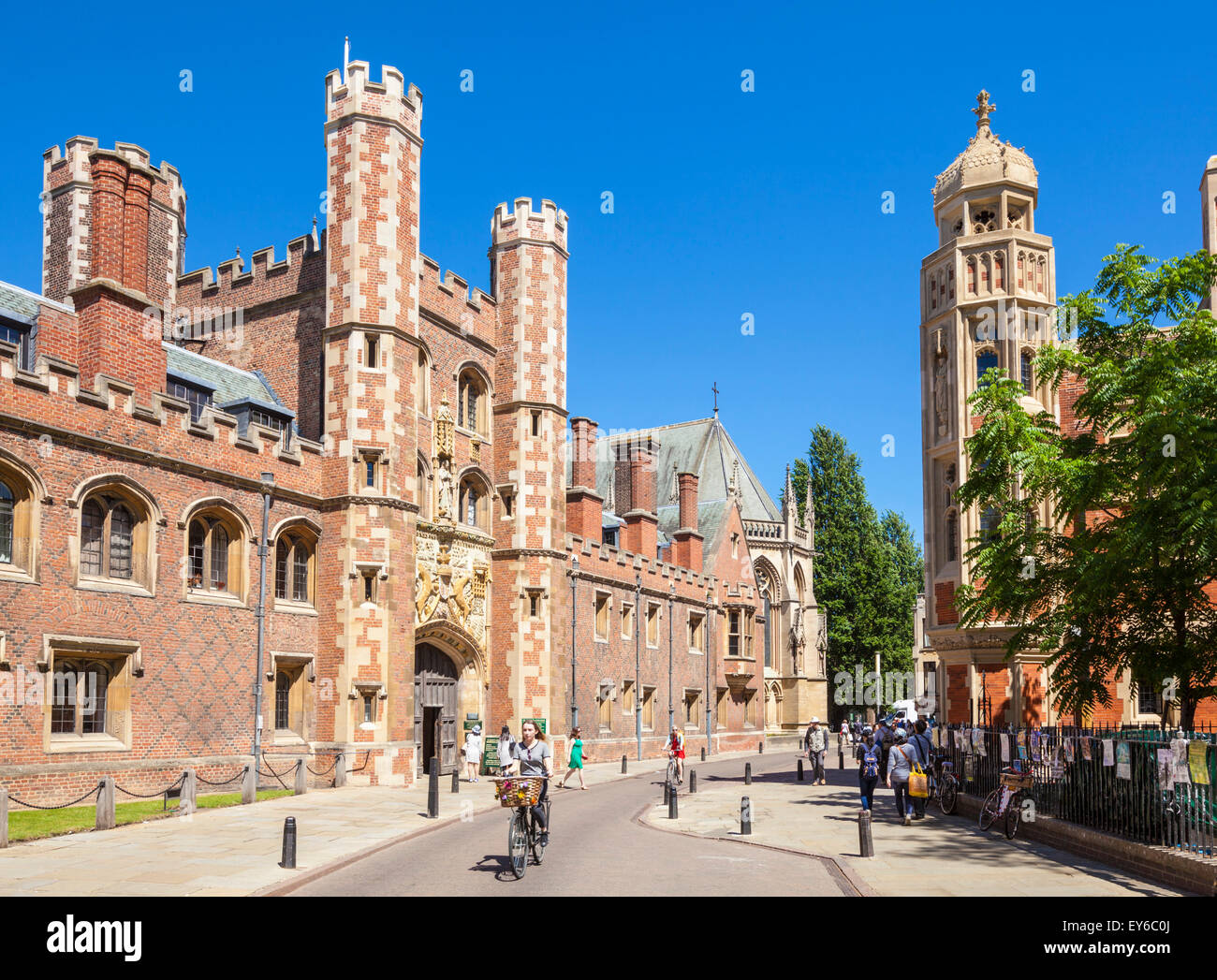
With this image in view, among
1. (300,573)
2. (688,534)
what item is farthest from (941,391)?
(688,534)

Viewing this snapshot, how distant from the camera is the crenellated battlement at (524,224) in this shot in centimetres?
3612

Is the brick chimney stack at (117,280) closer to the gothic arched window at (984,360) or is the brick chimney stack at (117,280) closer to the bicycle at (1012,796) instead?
the bicycle at (1012,796)

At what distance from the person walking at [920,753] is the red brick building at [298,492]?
13912mm

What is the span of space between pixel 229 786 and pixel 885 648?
49.3 m

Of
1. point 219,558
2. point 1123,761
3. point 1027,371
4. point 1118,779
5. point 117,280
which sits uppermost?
point 117,280

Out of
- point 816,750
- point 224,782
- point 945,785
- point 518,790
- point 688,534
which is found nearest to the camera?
point 518,790

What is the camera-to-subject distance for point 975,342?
27406 millimetres

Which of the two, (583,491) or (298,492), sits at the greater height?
(583,491)

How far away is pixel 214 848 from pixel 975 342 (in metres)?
21.1

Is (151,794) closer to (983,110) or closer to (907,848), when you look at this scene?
(907,848)

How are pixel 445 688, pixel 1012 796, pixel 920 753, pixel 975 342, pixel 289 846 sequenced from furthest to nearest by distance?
pixel 445 688, pixel 975 342, pixel 920 753, pixel 1012 796, pixel 289 846

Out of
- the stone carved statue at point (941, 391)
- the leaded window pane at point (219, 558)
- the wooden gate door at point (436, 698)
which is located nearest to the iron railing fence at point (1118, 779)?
the stone carved statue at point (941, 391)

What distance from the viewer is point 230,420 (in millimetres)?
25406
